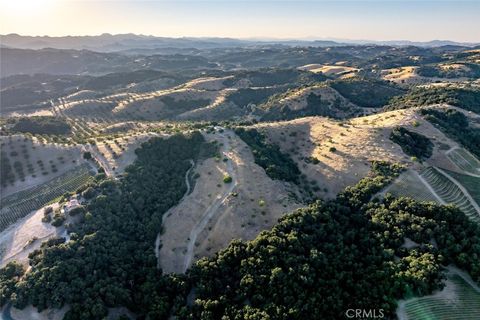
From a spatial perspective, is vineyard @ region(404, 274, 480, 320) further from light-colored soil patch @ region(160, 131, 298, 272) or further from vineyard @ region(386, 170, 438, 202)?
light-colored soil patch @ region(160, 131, 298, 272)

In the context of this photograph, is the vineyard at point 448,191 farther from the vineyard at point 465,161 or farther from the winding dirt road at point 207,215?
the winding dirt road at point 207,215

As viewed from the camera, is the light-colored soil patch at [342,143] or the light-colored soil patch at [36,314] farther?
the light-colored soil patch at [342,143]

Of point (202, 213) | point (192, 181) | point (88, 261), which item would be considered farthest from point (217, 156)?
point (88, 261)

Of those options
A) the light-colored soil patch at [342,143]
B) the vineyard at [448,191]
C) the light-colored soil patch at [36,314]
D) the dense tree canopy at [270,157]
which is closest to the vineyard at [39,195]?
the light-colored soil patch at [36,314]

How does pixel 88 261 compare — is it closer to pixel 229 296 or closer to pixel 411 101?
pixel 229 296

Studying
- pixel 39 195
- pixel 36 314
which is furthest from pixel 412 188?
pixel 39 195

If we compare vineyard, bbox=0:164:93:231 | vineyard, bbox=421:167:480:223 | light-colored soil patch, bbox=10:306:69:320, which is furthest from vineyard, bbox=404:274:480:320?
vineyard, bbox=0:164:93:231

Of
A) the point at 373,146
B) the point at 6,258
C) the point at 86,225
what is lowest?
the point at 6,258
